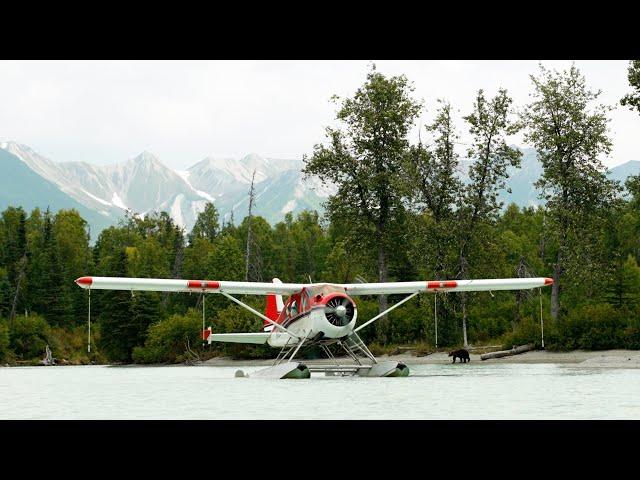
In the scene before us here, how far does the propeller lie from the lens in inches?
915

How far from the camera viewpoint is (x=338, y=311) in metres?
23.2

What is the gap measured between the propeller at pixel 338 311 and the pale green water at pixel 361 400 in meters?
1.68

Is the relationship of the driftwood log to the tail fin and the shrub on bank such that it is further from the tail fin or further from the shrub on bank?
the tail fin

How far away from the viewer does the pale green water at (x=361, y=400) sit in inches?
506

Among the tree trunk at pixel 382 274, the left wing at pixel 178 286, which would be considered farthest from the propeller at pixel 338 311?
the tree trunk at pixel 382 274

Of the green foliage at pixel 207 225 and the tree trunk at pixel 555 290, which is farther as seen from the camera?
the green foliage at pixel 207 225

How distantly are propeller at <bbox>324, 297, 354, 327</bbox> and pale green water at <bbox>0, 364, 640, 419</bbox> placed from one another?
1.68 m

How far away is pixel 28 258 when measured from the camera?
79562 millimetres

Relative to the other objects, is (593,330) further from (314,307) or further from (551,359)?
(314,307)

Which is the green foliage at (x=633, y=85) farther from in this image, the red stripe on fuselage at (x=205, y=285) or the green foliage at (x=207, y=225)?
the green foliage at (x=207, y=225)

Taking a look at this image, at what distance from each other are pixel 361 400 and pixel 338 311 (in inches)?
296
